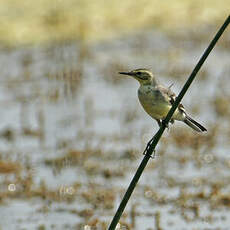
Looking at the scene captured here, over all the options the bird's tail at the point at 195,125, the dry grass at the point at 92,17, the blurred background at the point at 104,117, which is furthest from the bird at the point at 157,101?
the dry grass at the point at 92,17

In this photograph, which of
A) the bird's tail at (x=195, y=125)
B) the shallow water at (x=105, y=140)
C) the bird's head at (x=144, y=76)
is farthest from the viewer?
the shallow water at (x=105, y=140)

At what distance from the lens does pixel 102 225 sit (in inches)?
261

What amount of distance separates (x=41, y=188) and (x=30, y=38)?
4.91 m

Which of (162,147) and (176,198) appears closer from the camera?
(176,198)

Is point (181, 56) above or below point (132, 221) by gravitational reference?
above

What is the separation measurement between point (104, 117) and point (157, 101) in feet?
15.8

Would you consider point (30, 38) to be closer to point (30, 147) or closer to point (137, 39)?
point (137, 39)

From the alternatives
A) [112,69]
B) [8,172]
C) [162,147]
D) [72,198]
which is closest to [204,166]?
A: [162,147]

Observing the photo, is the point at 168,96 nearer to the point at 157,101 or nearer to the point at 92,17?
the point at 157,101

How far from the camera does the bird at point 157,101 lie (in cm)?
475

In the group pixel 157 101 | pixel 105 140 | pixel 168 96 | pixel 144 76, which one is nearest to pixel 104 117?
pixel 105 140

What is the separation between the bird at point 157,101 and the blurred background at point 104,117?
2.00 m

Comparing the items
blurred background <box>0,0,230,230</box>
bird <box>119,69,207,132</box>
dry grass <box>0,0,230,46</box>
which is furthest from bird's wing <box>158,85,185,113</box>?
dry grass <box>0,0,230,46</box>

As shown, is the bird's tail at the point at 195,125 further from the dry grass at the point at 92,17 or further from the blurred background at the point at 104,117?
the dry grass at the point at 92,17
